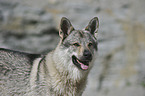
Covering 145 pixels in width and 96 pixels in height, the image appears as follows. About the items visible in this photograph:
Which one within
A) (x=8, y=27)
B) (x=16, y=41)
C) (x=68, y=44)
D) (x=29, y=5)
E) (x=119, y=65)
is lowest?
(x=119, y=65)

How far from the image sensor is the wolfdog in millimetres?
3979

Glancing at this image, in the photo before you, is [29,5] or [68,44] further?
[29,5]

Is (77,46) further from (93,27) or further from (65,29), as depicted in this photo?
(93,27)

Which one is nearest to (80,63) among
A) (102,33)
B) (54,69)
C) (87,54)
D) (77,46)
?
(87,54)

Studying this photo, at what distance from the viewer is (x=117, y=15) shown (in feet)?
31.3

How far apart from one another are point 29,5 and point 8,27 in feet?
4.22

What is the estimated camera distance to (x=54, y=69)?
4.16m

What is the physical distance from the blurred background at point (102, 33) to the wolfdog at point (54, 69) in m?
4.72

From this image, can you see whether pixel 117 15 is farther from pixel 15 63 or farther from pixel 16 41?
pixel 15 63

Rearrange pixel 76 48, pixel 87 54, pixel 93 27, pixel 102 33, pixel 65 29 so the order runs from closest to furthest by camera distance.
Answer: pixel 87 54 → pixel 76 48 → pixel 65 29 → pixel 93 27 → pixel 102 33

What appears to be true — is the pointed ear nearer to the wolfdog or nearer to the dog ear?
the wolfdog

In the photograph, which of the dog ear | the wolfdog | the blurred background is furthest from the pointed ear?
the blurred background

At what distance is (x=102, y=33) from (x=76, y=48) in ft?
18.0

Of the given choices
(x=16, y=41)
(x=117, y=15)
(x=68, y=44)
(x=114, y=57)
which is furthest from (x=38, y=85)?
(x=117, y=15)
